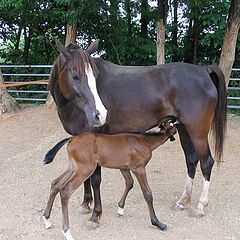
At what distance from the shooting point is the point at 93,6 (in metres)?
6.37

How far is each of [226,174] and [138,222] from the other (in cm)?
176

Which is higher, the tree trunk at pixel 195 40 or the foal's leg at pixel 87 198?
the tree trunk at pixel 195 40

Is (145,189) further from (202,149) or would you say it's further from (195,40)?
(195,40)

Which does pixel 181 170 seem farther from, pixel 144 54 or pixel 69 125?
pixel 144 54

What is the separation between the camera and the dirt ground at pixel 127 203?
118 inches

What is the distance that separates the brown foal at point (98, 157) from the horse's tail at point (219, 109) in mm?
775

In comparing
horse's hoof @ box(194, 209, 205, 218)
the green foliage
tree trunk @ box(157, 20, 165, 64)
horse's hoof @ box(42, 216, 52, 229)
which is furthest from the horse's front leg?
the green foliage

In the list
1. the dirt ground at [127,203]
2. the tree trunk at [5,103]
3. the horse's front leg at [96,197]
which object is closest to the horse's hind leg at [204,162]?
the dirt ground at [127,203]

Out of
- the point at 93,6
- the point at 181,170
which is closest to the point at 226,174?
the point at 181,170

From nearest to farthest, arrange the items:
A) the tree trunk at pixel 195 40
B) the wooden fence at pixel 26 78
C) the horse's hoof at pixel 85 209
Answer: the horse's hoof at pixel 85 209 → the wooden fence at pixel 26 78 → the tree trunk at pixel 195 40

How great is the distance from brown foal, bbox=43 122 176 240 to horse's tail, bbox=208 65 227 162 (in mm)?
775

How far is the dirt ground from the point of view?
3008mm

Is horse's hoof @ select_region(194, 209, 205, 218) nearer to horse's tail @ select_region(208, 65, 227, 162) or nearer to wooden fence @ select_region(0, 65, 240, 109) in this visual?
horse's tail @ select_region(208, 65, 227, 162)

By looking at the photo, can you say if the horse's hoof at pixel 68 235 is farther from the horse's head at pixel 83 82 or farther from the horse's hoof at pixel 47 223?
the horse's head at pixel 83 82
